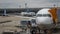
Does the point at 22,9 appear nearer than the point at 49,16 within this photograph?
No

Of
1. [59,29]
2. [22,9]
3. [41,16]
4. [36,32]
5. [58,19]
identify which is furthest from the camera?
[22,9]

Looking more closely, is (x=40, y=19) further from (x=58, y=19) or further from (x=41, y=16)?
(x=58, y=19)

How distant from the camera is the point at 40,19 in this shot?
1603 centimetres

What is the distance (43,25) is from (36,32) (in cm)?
537

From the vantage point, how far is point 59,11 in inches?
768

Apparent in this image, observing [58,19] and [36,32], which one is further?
[36,32]

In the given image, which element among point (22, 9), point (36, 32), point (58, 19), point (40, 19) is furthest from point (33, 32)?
point (22, 9)

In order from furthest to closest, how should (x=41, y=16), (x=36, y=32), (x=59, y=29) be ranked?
(x=59, y=29)
(x=36, y=32)
(x=41, y=16)

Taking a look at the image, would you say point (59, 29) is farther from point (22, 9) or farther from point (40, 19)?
point (22, 9)

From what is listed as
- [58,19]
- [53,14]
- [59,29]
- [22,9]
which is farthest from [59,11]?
[22,9]

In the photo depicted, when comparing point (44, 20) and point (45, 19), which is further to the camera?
point (45, 19)

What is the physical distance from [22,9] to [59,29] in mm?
86213

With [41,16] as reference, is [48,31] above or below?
below

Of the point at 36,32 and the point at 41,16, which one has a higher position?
the point at 41,16
